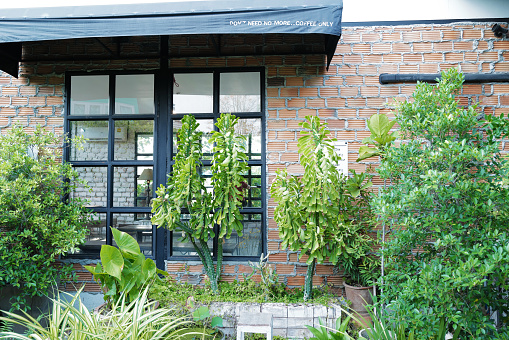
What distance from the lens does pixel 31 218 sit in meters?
3.14

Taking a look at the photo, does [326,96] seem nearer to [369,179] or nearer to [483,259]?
→ [369,179]

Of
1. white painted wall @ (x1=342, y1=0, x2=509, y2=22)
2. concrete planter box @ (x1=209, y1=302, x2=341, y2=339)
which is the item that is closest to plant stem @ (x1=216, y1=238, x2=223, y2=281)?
concrete planter box @ (x1=209, y1=302, x2=341, y2=339)

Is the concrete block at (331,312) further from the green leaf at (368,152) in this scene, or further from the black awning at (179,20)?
the black awning at (179,20)

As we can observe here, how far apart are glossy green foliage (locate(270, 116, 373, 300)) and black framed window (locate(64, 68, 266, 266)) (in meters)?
0.70

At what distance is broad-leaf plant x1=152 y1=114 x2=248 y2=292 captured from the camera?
323cm

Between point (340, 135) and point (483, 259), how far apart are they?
1.86 m

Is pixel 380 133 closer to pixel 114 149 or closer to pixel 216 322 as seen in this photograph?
pixel 216 322

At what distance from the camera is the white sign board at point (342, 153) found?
3670 millimetres

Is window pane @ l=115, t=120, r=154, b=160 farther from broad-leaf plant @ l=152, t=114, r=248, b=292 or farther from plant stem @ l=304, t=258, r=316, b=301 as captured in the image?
plant stem @ l=304, t=258, r=316, b=301

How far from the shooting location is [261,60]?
3.84m

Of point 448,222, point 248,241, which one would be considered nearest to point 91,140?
point 248,241

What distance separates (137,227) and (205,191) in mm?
1125

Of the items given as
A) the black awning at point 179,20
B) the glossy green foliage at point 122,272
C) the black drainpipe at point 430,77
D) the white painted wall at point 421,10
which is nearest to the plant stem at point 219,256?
the glossy green foliage at point 122,272

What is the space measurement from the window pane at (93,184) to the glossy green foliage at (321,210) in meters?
2.11
